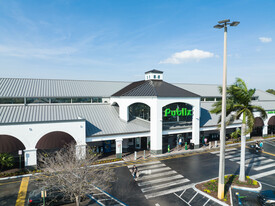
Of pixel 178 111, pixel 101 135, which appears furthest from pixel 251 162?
pixel 101 135

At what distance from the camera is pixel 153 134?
2812 cm

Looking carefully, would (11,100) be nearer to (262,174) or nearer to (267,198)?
(267,198)

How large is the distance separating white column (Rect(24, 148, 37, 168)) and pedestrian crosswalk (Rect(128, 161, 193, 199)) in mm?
12260

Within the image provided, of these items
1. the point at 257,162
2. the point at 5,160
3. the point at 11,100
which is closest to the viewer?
the point at 5,160

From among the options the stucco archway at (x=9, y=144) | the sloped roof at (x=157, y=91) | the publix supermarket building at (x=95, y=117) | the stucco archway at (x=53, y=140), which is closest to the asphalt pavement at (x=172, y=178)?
the stucco archway at (x=9, y=144)

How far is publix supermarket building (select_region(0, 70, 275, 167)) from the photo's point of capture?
22.5 meters

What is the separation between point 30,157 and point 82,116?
9.58 m

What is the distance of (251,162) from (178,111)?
12457mm

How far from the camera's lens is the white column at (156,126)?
90.9 feet

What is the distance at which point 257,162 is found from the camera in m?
25.0

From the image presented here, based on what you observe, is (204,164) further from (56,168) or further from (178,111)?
(56,168)

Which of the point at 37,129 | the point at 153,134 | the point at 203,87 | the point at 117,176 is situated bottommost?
the point at 117,176

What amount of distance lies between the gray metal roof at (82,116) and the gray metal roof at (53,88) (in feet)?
10.4

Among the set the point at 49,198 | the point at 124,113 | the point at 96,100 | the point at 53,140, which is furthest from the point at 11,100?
the point at 49,198
